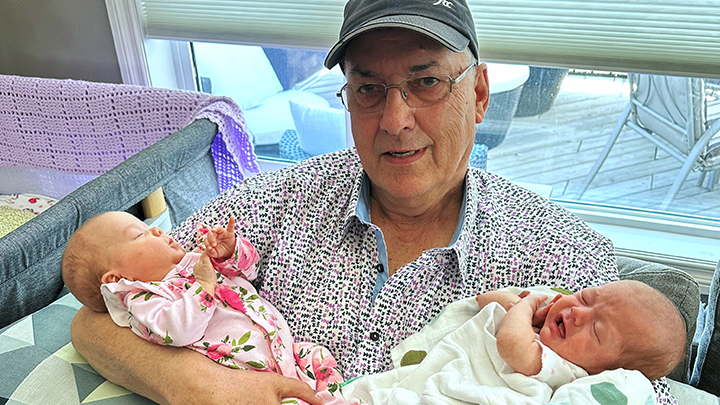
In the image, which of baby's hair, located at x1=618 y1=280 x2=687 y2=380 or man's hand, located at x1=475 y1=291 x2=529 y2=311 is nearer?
baby's hair, located at x1=618 y1=280 x2=687 y2=380

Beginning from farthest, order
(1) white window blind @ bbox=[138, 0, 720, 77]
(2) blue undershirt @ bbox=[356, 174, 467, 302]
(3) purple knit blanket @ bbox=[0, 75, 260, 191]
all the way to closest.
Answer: (3) purple knit blanket @ bbox=[0, 75, 260, 191] → (1) white window blind @ bbox=[138, 0, 720, 77] → (2) blue undershirt @ bbox=[356, 174, 467, 302]

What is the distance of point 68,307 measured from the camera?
58.8 inches

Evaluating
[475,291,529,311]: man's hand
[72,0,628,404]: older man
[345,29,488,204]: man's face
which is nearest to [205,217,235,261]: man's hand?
[72,0,628,404]: older man

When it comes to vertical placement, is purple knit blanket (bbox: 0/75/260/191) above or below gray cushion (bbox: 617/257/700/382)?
above

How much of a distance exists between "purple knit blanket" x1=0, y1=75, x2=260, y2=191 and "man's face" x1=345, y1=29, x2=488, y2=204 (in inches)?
36.4

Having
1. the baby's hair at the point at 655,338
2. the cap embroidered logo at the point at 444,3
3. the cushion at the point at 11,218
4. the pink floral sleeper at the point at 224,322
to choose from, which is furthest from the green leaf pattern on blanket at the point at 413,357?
the cushion at the point at 11,218

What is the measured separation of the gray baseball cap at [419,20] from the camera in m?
1.17

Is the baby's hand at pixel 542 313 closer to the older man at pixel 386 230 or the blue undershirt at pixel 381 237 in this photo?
the older man at pixel 386 230

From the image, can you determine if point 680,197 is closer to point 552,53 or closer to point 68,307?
point 552,53

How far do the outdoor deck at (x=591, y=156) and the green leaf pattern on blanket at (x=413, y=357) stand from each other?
1.48m

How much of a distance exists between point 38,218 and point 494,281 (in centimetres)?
120

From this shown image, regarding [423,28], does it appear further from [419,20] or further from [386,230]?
[386,230]

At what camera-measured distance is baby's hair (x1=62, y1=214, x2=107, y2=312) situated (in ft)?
4.26

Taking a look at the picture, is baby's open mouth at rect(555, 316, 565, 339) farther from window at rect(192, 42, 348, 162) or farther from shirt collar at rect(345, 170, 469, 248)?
window at rect(192, 42, 348, 162)
